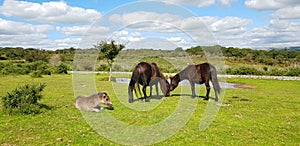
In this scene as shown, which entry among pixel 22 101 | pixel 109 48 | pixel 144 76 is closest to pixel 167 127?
pixel 144 76

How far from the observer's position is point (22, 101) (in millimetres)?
12492

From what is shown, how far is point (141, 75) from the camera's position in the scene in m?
14.6

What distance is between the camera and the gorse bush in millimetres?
12148

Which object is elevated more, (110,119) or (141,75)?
(141,75)

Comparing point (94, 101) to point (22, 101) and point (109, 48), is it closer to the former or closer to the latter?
point (22, 101)

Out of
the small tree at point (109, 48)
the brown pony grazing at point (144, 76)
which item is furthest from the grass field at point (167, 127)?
the small tree at point (109, 48)

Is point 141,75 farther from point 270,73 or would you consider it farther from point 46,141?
point 270,73

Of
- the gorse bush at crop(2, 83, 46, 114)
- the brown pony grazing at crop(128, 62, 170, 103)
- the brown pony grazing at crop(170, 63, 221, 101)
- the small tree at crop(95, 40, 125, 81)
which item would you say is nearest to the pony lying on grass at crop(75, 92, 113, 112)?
the gorse bush at crop(2, 83, 46, 114)

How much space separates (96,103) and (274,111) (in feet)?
30.3

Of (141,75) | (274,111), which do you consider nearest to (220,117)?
(274,111)

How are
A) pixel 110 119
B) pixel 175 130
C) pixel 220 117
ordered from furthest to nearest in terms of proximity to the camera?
pixel 220 117, pixel 110 119, pixel 175 130

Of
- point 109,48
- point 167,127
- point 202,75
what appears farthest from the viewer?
point 109,48

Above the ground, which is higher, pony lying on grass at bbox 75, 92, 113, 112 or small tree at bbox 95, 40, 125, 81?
small tree at bbox 95, 40, 125, 81

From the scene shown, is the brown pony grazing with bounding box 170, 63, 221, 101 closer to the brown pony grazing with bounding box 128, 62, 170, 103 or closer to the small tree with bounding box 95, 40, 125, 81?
the brown pony grazing with bounding box 128, 62, 170, 103
